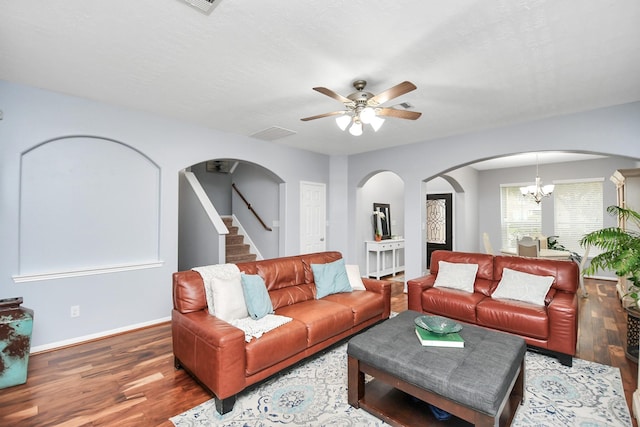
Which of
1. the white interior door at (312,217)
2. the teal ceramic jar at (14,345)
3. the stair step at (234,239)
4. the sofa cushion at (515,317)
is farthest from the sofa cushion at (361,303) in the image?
the stair step at (234,239)

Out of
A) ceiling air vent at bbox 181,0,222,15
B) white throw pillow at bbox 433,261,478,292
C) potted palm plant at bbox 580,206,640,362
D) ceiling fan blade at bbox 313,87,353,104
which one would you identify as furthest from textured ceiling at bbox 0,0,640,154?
white throw pillow at bbox 433,261,478,292

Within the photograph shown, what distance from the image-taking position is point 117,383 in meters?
2.56

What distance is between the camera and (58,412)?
7.23ft

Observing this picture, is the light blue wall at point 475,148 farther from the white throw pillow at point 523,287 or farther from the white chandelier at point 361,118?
the white chandelier at point 361,118

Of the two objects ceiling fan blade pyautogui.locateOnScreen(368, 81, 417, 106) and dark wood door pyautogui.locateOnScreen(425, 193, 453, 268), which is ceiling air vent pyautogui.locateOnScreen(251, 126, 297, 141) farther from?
dark wood door pyautogui.locateOnScreen(425, 193, 453, 268)

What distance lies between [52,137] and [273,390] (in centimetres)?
341

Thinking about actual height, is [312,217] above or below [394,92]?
below

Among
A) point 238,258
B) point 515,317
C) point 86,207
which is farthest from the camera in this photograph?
point 238,258

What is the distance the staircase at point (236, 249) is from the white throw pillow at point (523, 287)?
170 inches

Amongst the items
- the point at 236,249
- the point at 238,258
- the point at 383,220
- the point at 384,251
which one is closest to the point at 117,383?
the point at 238,258

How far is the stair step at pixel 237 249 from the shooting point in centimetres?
608

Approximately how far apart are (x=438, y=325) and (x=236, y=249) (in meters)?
4.64

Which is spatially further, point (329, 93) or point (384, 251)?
point (384, 251)

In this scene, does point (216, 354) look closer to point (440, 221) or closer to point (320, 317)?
point (320, 317)
